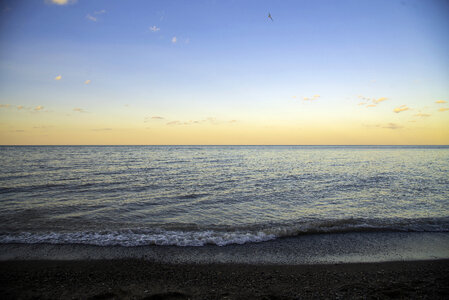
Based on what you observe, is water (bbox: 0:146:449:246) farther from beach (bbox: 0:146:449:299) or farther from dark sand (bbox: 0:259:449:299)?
dark sand (bbox: 0:259:449:299)

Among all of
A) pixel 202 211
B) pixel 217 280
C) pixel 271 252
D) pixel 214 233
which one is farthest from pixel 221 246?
pixel 202 211

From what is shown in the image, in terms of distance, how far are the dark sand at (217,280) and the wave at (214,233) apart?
1632mm

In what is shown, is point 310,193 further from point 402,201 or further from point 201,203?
point 201,203

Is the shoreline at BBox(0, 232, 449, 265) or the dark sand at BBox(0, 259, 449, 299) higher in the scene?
the dark sand at BBox(0, 259, 449, 299)

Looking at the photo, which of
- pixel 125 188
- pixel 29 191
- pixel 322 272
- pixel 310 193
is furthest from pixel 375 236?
pixel 29 191

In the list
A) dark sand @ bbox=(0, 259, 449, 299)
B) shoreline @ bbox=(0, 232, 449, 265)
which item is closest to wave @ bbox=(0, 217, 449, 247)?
shoreline @ bbox=(0, 232, 449, 265)

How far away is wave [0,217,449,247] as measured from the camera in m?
8.50

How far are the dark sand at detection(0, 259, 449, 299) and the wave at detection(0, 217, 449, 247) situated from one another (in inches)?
64.3

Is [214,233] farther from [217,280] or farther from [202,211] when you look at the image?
[202,211]

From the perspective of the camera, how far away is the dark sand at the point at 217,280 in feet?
17.4

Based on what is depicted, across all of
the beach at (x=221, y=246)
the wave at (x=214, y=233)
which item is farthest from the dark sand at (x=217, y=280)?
the wave at (x=214, y=233)

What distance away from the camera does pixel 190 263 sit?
698cm

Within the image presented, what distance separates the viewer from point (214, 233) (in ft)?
30.7

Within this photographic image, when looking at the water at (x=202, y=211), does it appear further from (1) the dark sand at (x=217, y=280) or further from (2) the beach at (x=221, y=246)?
(1) the dark sand at (x=217, y=280)
